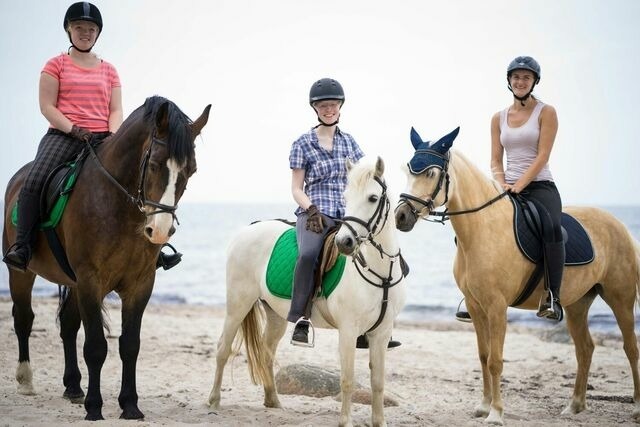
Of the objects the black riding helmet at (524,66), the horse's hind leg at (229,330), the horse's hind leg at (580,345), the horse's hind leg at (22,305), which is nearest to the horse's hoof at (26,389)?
the horse's hind leg at (22,305)


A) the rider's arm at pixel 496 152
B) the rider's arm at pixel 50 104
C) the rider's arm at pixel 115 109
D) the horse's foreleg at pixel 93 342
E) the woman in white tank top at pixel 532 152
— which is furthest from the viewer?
the rider's arm at pixel 496 152

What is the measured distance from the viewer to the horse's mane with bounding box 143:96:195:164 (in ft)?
14.9

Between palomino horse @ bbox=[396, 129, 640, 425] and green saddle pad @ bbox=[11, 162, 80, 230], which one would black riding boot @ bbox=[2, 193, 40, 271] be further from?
palomino horse @ bbox=[396, 129, 640, 425]

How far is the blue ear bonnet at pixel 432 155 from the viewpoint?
5359 mm

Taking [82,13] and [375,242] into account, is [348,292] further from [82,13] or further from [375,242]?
[82,13]

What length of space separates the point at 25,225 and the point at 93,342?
1.22 metres

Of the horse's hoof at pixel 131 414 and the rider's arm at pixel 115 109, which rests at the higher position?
the rider's arm at pixel 115 109

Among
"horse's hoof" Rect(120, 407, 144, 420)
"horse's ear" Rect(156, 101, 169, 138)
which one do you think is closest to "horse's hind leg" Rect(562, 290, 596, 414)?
"horse's hoof" Rect(120, 407, 144, 420)

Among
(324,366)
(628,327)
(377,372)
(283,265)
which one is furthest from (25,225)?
(628,327)

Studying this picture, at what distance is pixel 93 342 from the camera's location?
5.04 metres

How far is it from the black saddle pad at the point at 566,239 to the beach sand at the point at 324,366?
4.81 ft

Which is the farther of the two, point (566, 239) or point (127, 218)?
point (566, 239)

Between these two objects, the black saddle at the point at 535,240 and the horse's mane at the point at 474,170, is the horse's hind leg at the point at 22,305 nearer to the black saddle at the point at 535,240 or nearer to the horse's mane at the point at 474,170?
the horse's mane at the point at 474,170

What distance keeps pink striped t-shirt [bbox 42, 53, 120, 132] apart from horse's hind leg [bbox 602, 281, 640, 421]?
17.0 ft
